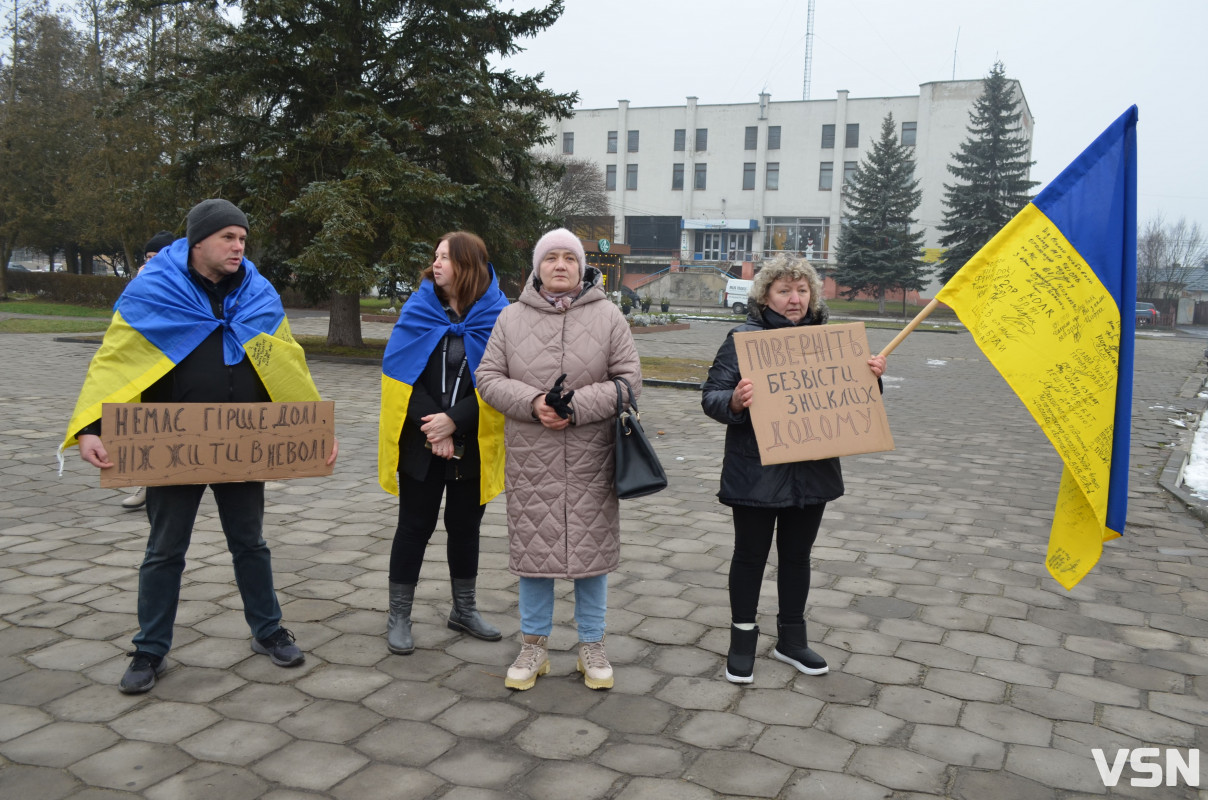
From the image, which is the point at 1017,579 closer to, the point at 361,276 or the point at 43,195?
the point at 361,276

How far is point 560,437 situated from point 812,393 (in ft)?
3.79

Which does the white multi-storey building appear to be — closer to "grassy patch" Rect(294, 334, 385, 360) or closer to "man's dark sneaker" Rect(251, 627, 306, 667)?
"grassy patch" Rect(294, 334, 385, 360)

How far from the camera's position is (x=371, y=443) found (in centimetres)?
996

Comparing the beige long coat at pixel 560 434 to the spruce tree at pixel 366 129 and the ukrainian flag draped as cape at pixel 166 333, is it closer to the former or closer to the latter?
the ukrainian flag draped as cape at pixel 166 333

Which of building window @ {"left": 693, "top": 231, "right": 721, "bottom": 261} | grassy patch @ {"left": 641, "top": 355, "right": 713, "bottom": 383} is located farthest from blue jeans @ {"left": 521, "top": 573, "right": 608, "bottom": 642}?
building window @ {"left": 693, "top": 231, "right": 721, "bottom": 261}

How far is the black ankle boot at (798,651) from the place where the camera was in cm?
409

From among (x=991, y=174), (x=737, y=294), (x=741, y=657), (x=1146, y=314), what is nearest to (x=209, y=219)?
(x=741, y=657)

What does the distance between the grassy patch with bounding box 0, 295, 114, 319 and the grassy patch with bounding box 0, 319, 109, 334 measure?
3.19 m

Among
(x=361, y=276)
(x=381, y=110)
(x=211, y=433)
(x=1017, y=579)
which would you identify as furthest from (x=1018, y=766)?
(x=381, y=110)

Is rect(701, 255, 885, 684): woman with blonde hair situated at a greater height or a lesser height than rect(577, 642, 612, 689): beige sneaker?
greater

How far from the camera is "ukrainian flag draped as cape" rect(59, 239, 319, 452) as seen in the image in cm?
368

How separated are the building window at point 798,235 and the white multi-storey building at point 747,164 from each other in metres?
0.08

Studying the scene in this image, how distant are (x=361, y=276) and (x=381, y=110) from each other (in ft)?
11.2

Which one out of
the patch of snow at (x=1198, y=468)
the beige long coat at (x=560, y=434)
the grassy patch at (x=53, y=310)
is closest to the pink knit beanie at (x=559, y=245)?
the beige long coat at (x=560, y=434)
